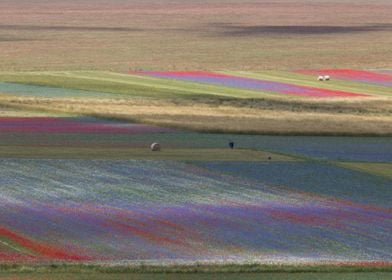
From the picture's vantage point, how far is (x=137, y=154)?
44.9 m

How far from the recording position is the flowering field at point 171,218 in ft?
97.4

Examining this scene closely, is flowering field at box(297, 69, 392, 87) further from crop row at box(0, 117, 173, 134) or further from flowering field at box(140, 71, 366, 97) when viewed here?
crop row at box(0, 117, 173, 134)

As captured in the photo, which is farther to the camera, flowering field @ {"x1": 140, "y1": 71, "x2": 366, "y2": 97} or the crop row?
flowering field @ {"x1": 140, "y1": 71, "x2": 366, "y2": 97}

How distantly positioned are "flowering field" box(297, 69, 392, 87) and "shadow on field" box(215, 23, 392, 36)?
1582 inches

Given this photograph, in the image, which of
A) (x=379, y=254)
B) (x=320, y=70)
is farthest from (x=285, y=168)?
(x=320, y=70)

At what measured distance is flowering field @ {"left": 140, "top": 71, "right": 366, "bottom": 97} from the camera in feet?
229

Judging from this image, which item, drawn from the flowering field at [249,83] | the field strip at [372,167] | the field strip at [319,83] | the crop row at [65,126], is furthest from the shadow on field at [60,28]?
the field strip at [372,167]

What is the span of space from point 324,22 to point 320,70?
2569 inches

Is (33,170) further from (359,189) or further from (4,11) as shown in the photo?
(4,11)

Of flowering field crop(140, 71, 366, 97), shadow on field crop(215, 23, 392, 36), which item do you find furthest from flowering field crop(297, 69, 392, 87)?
shadow on field crop(215, 23, 392, 36)

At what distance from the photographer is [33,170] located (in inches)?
1592

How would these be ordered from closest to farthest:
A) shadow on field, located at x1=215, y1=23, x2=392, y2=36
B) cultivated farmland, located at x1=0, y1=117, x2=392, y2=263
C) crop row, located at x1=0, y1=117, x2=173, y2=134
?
cultivated farmland, located at x1=0, y1=117, x2=392, y2=263 → crop row, located at x1=0, y1=117, x2=173, y2=134 → shadow on field, located at x1=215, y1=23, x2=392, y2=36

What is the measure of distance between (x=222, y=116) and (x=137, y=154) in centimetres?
1326

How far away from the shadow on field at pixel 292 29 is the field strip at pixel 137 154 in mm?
78518
